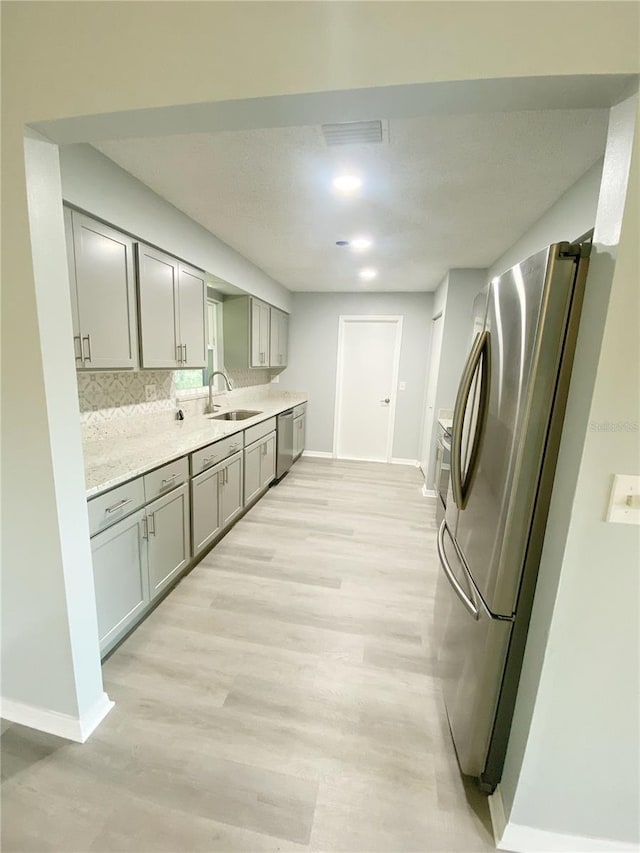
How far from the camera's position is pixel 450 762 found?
4.39 feet

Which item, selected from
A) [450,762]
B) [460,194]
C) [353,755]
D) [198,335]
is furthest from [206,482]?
[460,194]

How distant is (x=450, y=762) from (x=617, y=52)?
2.24 metres

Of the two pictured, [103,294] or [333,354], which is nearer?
[103,294]

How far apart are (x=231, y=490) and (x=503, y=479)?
229cm

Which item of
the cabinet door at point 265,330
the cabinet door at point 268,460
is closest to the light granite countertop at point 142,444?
the cabinet door at point 268,460

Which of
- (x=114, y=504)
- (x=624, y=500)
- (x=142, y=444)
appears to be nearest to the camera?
(x=624, y=500)

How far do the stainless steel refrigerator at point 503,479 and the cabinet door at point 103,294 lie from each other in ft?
6.01

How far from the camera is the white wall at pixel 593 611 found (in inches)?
32.3

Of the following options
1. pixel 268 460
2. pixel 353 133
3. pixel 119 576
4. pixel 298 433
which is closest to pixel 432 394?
pixel 298 433

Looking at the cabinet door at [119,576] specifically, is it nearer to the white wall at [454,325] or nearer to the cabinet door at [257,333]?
the cabinet door at [257,333]

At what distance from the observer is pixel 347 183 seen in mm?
1889

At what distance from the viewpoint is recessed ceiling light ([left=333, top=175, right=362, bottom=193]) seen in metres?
1.83

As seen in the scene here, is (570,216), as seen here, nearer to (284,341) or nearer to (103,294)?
(103,294)

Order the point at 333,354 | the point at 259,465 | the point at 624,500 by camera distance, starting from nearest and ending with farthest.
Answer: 1. the point at 624,500
2. the point at 259,465
3. the point at 333,354
